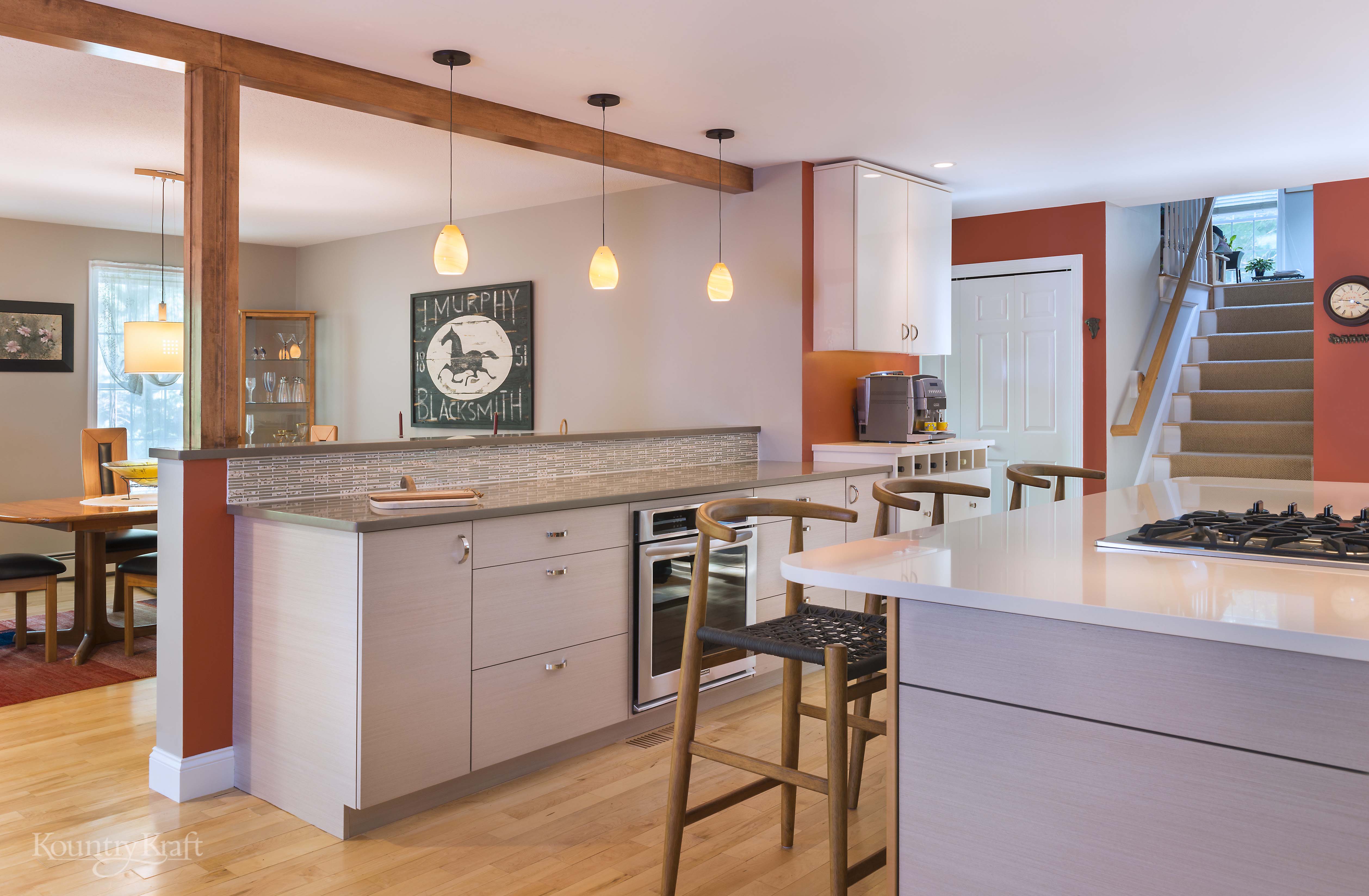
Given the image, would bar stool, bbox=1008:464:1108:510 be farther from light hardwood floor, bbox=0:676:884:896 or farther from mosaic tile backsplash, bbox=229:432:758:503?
mosaic tile backsplash, bbox=229:432:758:503

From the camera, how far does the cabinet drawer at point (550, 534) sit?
281 centimetres

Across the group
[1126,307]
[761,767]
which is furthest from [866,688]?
[1126,307]

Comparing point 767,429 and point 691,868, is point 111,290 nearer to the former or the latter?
point 767,429

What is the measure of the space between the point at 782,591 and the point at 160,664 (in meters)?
2.22

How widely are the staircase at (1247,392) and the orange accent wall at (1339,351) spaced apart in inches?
18.9

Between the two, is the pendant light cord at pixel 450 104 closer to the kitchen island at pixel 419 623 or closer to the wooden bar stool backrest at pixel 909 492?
the kitchen island at pixel 419 623

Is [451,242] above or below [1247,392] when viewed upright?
above

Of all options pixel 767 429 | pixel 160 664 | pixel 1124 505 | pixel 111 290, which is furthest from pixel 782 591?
pixel 111 290

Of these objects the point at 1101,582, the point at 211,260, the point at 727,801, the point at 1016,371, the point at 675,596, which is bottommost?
the point at 727,801

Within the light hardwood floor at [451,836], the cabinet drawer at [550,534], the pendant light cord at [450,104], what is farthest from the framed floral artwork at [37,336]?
the cabinet drawer at [550,534]

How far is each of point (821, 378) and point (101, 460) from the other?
396cm

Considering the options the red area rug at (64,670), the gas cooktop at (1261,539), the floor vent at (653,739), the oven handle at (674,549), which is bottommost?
the floor vent at (653,739)

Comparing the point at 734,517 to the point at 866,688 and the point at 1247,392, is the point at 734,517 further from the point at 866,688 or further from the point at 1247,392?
the point at 1247,392

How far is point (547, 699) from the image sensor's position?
300 cm
